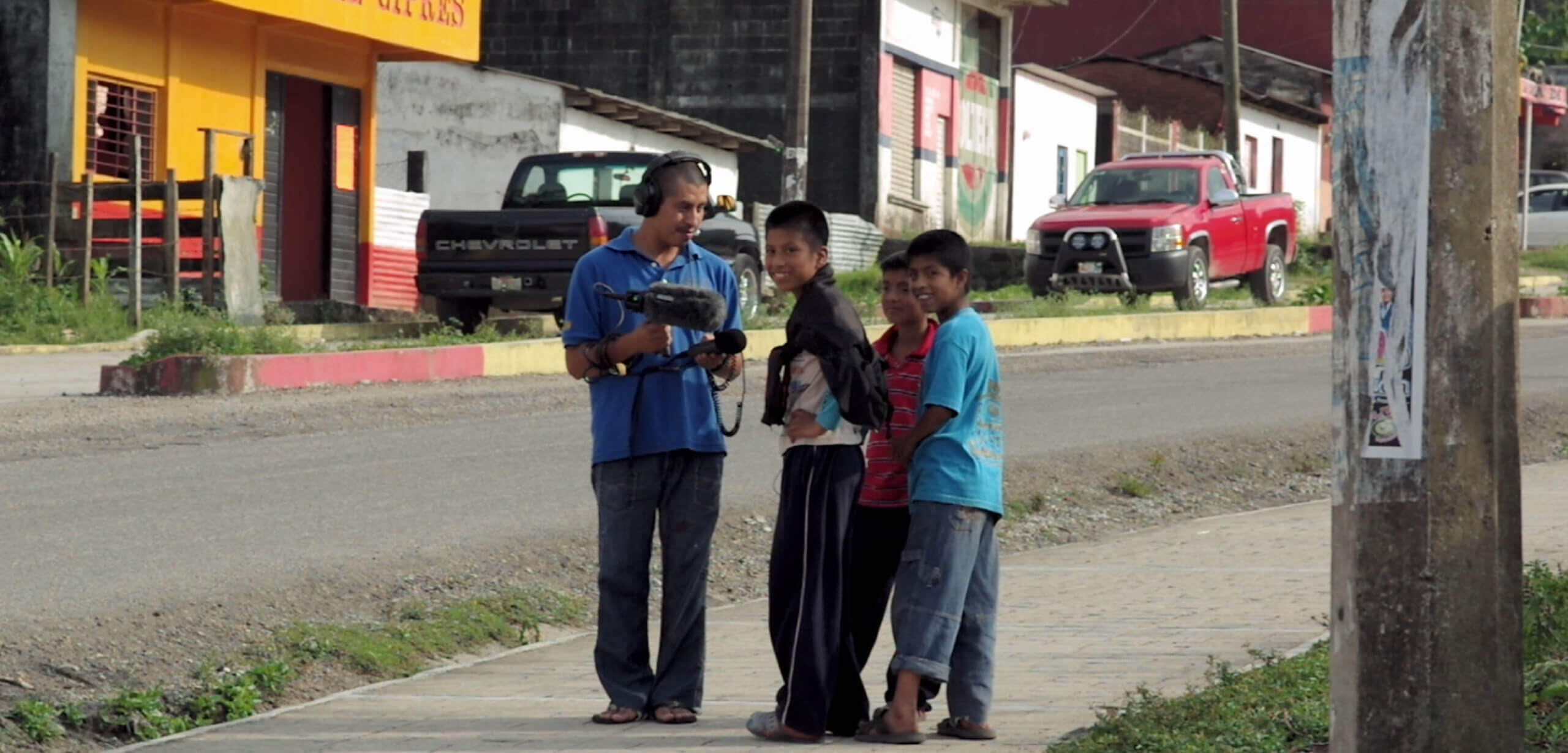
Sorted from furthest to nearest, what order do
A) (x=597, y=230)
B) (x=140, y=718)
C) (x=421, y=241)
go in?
(x=421, y=241)
(x=597, y=230)
(x=140, y=718)

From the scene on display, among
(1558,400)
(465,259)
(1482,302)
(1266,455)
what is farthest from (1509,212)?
(465,259)

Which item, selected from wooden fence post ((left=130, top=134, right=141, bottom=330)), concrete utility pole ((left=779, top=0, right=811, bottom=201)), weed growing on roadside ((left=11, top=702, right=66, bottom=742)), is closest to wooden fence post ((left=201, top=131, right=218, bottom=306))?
wooden fence post ((left=130, top=134, right=141, bottom=330))

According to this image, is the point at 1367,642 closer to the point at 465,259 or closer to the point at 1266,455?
the point at 1266,455

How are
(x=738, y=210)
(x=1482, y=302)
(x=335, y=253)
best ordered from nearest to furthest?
(x=1482, y=302)
(x=335, y=253)
(x=738, y=210)

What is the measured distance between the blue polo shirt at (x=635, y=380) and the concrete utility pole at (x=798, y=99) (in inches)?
754

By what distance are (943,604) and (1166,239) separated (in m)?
19.0

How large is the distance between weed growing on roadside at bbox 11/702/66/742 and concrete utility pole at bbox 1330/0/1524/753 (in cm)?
406

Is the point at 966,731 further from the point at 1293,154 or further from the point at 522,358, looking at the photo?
the point at 1293,154

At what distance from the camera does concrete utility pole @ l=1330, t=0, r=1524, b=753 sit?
406 cm

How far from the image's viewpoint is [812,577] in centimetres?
598

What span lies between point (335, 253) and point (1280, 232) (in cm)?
1133

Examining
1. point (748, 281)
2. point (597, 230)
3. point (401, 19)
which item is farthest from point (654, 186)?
point (401, 19)

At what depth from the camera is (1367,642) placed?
4.24 m

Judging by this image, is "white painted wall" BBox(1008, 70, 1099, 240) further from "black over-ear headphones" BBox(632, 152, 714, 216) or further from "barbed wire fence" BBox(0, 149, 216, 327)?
"black over-ear headphones" BBox(632, 152, 714, 216)
